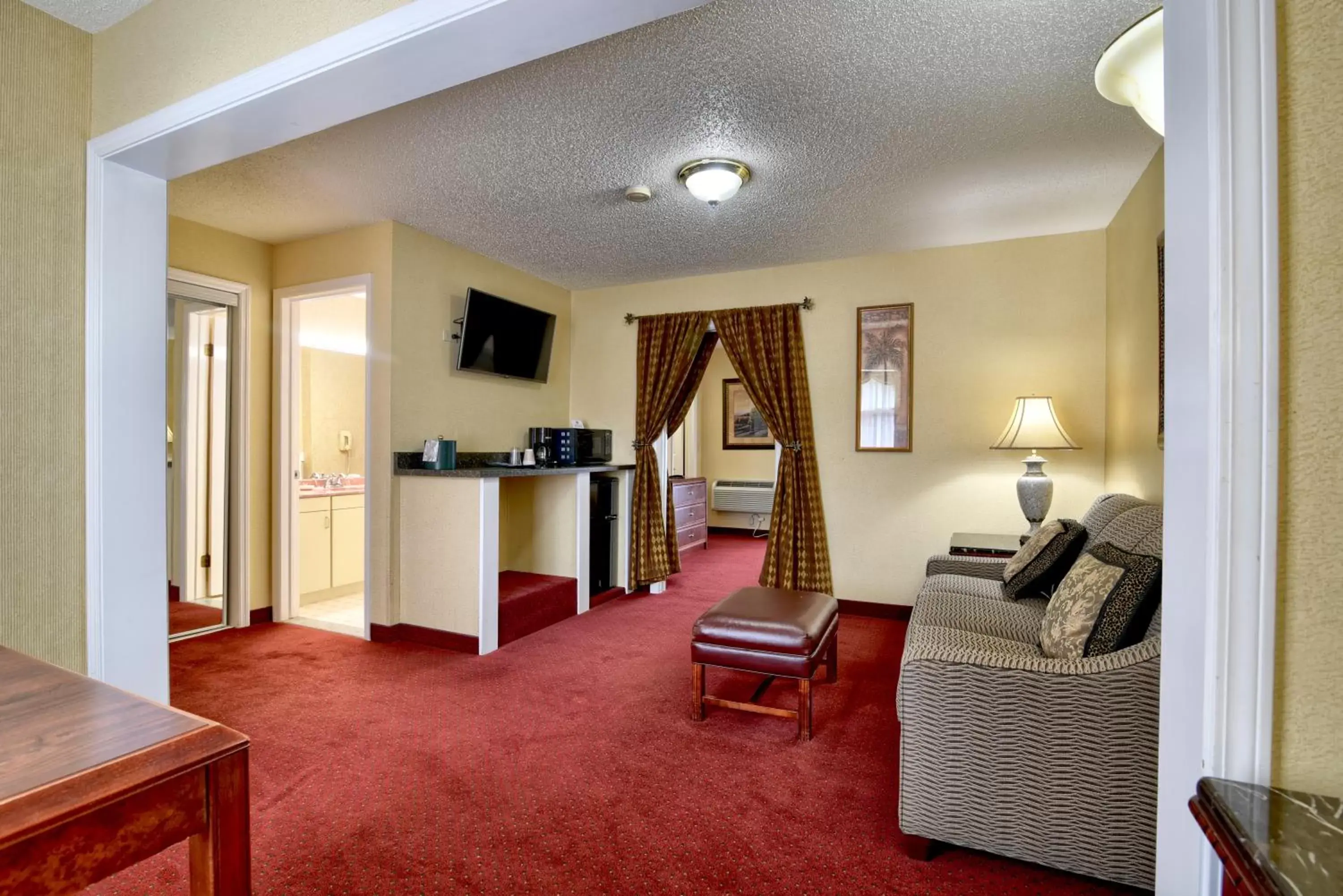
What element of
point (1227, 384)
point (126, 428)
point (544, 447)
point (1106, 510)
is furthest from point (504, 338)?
point (1227, 384)

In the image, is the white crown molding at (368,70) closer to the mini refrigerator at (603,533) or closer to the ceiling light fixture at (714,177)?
the ceiling light fixture at (714,177)

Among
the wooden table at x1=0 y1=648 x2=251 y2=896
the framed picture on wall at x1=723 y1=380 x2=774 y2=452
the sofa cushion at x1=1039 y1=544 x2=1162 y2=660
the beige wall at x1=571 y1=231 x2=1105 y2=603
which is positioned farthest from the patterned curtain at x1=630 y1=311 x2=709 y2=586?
the wooden table at x1=0 y1=648 x2=251 y2=896

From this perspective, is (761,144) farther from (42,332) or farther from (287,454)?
(287,454)

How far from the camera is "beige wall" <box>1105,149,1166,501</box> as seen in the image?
8.92ft

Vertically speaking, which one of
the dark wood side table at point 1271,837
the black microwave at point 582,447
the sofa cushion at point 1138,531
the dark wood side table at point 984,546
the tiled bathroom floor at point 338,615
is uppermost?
the black microwave at point 582,447

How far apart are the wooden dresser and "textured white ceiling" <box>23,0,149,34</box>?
17.8 ft

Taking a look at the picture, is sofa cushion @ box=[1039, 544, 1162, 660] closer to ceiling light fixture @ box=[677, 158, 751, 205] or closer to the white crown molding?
the white crown molding

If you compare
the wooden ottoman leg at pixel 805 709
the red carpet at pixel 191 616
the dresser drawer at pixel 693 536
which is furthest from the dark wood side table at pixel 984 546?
the red carpet at pixel 191 616

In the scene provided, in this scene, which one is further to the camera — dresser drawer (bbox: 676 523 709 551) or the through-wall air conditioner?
the through-wall air conditioner

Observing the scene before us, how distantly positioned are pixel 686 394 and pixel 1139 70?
11.9ft

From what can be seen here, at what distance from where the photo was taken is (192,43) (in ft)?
5.48

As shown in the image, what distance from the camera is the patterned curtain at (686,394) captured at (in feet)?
16.2

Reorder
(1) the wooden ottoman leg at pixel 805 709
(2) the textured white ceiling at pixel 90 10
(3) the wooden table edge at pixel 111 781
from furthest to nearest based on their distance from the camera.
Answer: (1) the wooden ottoman leg at pixel 805 709 → (2) the textured white ceiling at pixel 90 10 → (3) the wooden table edge at pixel 111 781

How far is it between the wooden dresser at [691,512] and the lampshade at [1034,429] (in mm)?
3757
